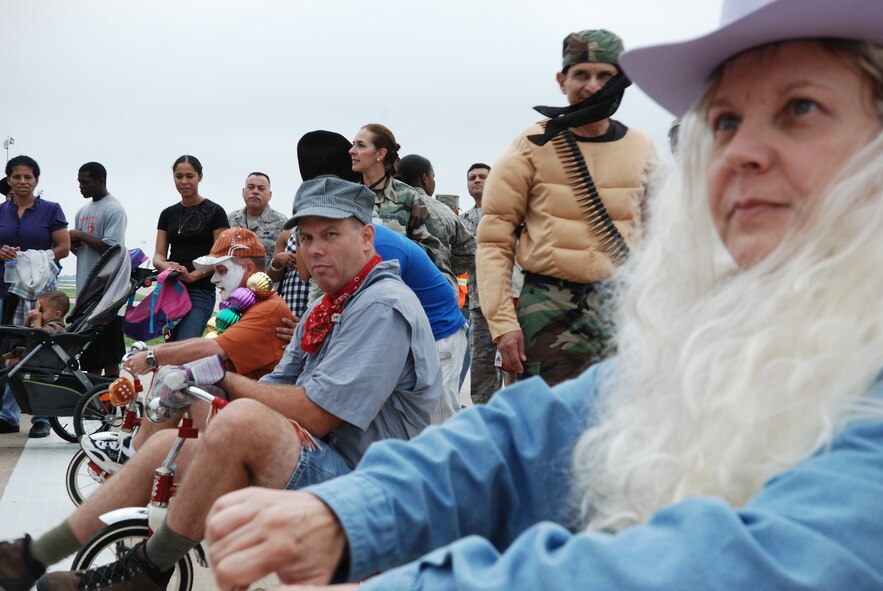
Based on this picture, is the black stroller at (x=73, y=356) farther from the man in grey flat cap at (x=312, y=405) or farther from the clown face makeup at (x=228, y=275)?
the man in grey flat cap at (x=312, y=405)

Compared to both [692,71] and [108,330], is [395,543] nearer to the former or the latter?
[692,71]

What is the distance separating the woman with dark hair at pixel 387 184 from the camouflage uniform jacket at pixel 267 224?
1.93m

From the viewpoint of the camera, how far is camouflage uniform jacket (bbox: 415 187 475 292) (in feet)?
19.2

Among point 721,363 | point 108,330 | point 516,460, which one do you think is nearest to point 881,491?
point 721,363

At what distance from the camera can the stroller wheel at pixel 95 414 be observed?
626cm

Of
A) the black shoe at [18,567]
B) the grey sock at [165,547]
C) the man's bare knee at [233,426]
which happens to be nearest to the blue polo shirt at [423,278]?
the man's bare knee at [233,426]

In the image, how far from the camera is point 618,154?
3547 millimetres

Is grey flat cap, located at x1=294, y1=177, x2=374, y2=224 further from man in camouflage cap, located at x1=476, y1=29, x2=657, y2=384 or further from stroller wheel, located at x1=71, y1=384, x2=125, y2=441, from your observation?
stroller wheel, located at x1=71, y1=384, x2=125, y2=441

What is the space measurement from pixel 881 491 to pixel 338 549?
25.6 inches

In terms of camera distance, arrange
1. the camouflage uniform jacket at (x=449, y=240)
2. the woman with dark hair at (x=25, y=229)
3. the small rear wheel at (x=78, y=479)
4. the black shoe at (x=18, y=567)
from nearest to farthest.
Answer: the black shoe at (x=18, y=567)
the small rear wheel at (x=78, y=479)
the camouflage uniform jacket at (x=449, y=240)
the woman with dark hair at (x=25, y=229)

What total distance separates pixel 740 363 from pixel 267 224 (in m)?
6.72

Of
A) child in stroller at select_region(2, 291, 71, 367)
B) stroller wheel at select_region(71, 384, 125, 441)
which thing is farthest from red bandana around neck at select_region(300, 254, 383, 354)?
child in stroller at select_region(2, 291, 71, 367)

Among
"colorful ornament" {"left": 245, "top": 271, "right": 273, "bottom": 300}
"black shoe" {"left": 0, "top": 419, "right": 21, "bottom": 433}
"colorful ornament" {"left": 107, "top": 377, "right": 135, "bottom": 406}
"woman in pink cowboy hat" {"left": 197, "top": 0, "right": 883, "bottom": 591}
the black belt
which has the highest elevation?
"woman in pink cowboy hat" {"left": 197, "top": 0, "right": 883, "bottom": 591}

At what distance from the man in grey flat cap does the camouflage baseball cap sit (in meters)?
0.94
